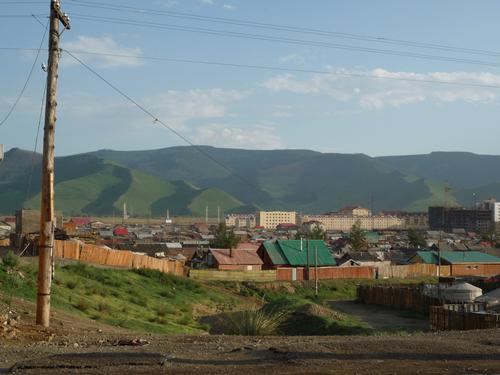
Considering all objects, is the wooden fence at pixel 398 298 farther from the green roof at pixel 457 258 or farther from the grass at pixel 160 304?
the green roof at pixel 457 258

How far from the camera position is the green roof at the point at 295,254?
7244cm

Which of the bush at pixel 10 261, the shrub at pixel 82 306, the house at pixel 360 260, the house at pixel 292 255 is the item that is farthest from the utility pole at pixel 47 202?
the house at pixel 360 260

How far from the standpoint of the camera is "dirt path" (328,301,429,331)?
40600 mm

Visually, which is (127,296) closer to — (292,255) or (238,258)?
(238,258)

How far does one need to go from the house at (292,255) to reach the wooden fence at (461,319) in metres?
38.6

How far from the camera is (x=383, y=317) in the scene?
47406 millimetres

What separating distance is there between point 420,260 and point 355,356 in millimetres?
76557

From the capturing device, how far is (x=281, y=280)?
65375 mm

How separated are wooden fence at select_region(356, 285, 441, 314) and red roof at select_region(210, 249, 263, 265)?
1448cm

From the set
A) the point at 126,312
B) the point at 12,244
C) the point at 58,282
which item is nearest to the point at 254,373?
the point at 126,312

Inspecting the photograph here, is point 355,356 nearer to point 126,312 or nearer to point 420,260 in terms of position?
point 126,312

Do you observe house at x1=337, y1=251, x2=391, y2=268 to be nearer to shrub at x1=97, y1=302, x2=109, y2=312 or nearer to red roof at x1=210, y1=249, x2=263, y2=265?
red roof at x1=210, y1=249, x2=263, y2=265

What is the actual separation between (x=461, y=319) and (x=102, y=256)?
89.2ft

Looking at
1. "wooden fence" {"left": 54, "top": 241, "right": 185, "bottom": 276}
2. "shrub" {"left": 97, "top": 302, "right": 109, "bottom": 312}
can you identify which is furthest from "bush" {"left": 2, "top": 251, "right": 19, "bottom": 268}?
"wooden fence" {"left": 54, "top": 241, "right": 185, "bottom": 276}
